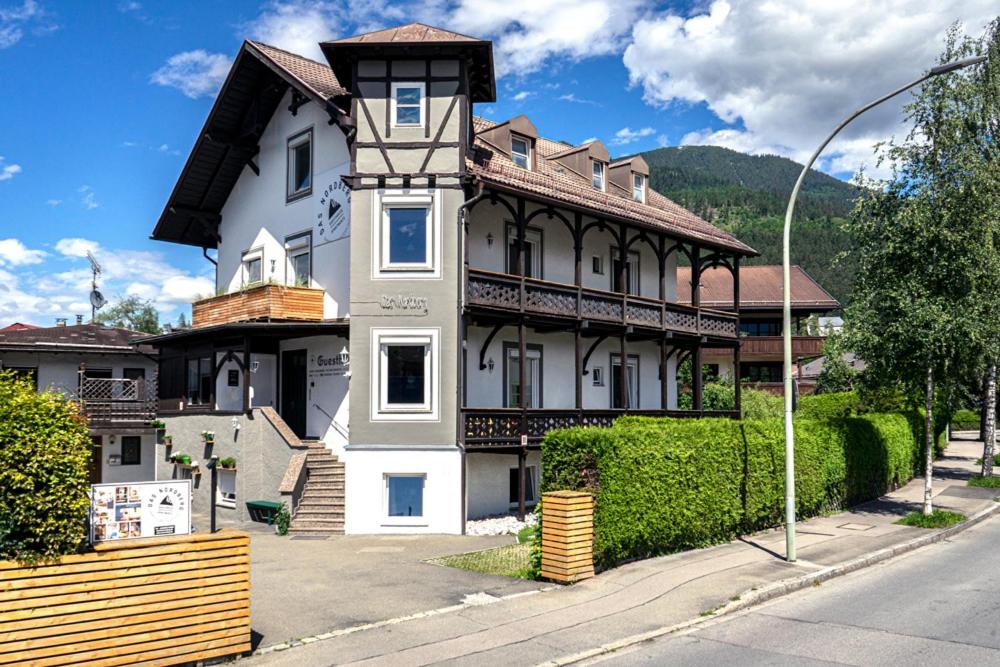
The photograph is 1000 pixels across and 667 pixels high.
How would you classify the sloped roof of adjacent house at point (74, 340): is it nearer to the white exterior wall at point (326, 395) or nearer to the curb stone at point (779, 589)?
the white exterior wall at point (326, 395)

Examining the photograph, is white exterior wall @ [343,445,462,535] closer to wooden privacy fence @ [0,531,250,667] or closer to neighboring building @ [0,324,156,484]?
wooden privacy fence @ [0,531,250,667]

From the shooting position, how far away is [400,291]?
20656mm

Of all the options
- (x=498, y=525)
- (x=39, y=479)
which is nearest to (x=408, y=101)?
(x=498, y=525)

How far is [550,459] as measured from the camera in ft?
47.3

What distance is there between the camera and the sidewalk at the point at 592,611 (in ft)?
31.6

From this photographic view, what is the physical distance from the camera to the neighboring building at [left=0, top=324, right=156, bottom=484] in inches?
1072

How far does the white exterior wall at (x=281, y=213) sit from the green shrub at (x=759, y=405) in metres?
19.2

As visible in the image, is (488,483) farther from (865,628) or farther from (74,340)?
(74,340)

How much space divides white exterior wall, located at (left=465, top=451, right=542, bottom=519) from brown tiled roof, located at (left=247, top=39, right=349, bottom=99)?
34.6 ft

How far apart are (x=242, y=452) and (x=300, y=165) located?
8717mm

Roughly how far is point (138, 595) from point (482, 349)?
14.6 metres

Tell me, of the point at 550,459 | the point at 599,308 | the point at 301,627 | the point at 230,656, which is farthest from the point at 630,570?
the point at 599,308

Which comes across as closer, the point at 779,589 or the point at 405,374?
the point at 779,589

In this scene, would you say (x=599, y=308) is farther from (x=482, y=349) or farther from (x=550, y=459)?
(x=550, y=459)
